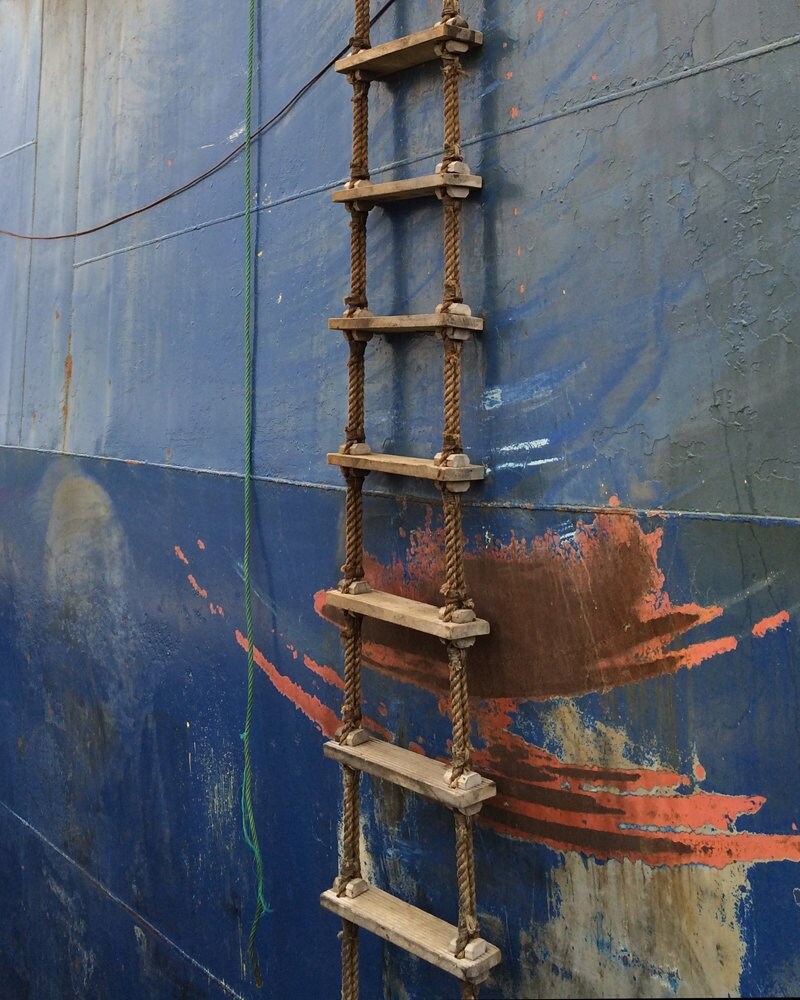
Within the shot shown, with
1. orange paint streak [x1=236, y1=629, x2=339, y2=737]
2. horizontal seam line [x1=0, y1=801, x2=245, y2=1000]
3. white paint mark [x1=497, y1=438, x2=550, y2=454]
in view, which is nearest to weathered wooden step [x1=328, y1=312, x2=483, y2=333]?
white paint mark [x1=497, y1=438, x2=550, y2=454]

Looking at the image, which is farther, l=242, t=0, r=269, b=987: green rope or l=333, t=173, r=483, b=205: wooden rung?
l=242, t=0, r=269, b=987: green rope

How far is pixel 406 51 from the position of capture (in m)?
2.39

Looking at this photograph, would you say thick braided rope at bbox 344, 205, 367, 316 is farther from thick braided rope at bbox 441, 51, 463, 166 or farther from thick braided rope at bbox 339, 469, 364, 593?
thick braided rope at bbox 339, 469, 364, 593

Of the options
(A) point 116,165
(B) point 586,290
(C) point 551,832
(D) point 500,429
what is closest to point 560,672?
(C) point 551,832

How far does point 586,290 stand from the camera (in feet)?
6.99

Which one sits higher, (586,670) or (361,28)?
(361,28)

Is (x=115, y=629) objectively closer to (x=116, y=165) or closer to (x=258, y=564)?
(x=258, y=564)

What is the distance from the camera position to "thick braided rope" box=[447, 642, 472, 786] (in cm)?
221

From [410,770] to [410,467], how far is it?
0.77 meters

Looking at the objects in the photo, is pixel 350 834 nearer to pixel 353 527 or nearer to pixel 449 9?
pixel 353 527

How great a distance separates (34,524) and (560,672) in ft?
10.8

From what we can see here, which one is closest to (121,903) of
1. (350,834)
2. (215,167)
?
(350,834)

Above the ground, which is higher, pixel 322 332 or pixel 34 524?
pixel 322 332

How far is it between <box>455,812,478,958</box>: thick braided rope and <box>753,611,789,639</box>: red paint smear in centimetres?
82
